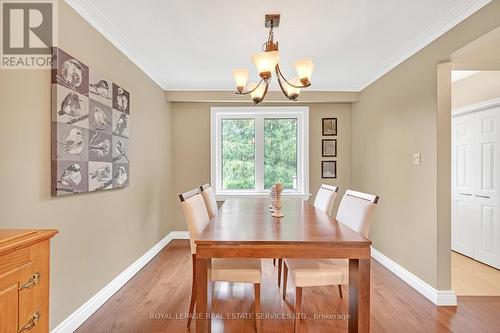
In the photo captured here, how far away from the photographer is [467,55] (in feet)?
7.48

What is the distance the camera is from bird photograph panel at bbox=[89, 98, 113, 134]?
2.12 meters

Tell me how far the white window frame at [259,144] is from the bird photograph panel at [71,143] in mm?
2492

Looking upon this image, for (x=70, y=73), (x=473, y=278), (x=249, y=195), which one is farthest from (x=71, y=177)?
(x=473, y=278)

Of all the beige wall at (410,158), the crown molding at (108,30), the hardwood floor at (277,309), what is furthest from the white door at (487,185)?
the crown molding at (108,30)

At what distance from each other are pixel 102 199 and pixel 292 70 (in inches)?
102

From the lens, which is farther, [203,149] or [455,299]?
[203,149]

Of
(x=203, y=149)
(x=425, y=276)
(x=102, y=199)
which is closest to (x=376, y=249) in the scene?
(x=425, y=276)

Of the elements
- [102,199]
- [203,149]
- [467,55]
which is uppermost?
[467,55]

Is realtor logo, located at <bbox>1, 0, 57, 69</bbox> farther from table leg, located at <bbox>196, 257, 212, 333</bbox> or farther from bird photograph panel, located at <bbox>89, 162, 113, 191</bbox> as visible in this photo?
table leg, located at <bbox>196, 257, 212, 333</bbox>

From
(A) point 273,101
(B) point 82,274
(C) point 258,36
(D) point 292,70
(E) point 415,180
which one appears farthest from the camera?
(A) point 273,101

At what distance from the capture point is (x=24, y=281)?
3.42 ft

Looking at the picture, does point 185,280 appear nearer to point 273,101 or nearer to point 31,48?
point 31,48

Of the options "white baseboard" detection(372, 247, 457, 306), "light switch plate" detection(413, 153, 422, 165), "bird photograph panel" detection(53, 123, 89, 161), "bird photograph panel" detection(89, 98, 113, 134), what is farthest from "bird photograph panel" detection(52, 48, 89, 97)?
"white baseboard" detection(372, 247, 457, 306)

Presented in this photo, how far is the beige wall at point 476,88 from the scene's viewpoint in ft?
10.4
